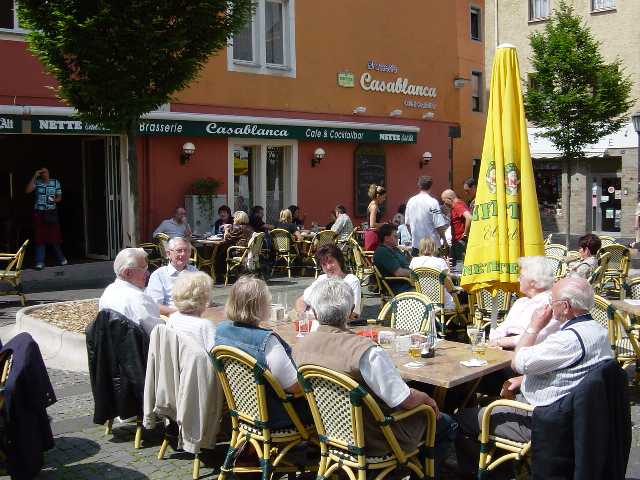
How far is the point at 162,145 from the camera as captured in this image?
14648 millimetres

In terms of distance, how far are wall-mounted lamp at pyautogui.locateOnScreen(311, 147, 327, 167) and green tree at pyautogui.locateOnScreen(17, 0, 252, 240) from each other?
788 cm

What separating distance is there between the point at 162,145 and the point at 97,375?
10.0 meters

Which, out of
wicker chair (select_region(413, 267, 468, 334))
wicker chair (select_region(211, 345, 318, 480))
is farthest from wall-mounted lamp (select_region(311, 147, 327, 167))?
wicker chair (select_region(211, 345, 318, 480))

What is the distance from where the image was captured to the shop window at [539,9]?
2930cm

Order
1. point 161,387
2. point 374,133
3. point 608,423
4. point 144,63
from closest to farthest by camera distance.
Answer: point 608,423, point 161,387, point 144,63, point 374,133

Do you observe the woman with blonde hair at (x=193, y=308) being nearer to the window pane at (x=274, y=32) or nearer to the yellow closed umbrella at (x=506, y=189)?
the yellow closed umbrella at (x=506, y=189)

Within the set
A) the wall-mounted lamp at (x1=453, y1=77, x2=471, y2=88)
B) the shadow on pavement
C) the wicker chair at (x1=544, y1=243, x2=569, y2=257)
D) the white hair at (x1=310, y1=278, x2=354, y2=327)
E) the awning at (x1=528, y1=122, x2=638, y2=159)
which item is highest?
the wall-mounted lamp at (x1=453, y1=77, x2=471, y2=88)

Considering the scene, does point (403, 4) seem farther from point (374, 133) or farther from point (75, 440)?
point (75, 440)

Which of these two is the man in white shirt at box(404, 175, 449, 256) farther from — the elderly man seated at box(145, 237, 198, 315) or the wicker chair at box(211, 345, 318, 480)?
the wicker chair at box(211, 345, 318, 480)

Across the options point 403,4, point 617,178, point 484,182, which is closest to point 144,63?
point 484,182

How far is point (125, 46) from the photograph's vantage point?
877cm

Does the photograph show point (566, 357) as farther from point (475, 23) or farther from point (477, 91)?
point (475, 23)

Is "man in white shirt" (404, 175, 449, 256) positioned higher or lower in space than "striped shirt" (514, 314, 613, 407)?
higher

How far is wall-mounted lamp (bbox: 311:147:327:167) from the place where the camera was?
17234 millimetres
